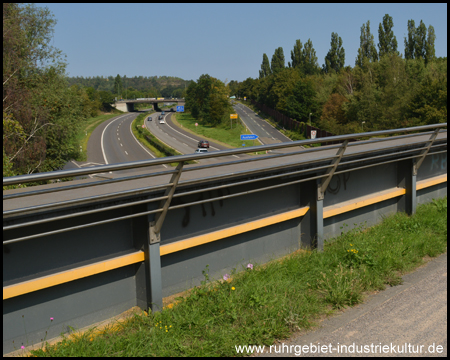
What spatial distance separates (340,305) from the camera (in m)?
4.10

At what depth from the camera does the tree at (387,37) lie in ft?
276

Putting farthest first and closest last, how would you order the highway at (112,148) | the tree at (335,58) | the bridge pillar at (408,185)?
the tree at (335,58) → the highway at (112,148) → the bridge pillar at (408,185)

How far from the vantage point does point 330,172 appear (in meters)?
5.19

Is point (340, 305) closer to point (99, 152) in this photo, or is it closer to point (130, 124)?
point (99, 152)

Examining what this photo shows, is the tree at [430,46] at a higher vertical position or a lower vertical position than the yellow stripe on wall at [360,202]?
higher

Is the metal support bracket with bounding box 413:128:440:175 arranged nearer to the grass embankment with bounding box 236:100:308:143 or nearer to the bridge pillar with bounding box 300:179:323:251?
the bridge pillar with bounding box 300:179:323:251

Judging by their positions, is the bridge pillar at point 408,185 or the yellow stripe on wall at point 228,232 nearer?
the yellow stripe on wall at point 228,232

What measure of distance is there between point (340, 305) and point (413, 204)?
3.56 metres

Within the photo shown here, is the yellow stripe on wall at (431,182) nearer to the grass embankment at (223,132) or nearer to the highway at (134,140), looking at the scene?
the highway at (134,140)

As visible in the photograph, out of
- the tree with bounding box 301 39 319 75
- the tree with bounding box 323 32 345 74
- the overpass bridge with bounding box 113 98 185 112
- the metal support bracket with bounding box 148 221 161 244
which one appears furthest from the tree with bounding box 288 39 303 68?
the metal support bracket with bounding box 148 221 161 244

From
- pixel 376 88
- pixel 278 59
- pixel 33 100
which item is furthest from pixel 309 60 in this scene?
pixel 33 100

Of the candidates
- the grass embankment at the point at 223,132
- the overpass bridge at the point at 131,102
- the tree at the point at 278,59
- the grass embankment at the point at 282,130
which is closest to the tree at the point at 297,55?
the tree at the point at 278,59

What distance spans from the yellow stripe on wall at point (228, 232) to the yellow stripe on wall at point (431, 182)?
286 centimetres

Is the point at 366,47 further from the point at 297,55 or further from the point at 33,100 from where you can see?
the point at 33,100
